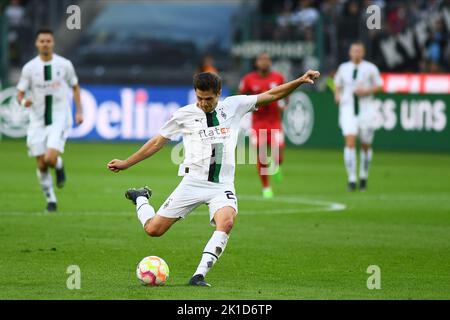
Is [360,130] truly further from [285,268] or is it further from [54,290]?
[54,290]

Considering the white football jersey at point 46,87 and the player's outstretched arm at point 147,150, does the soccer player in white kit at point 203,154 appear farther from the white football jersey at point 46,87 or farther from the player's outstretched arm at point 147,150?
the white football jersey at point 46,87

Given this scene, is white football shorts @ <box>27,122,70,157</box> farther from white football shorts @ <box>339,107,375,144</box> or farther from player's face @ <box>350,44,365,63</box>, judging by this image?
player's face @ <box>350,44,365,63</box>

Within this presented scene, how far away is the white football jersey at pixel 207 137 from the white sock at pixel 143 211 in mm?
594

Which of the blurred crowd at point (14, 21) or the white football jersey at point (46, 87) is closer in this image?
the white football jersey at point (46, 87)

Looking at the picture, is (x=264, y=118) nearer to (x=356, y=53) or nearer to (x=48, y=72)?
(x=356, y=53)

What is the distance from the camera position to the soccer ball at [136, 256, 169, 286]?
961 centimetres

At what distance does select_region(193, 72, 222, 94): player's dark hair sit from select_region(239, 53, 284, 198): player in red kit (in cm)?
936

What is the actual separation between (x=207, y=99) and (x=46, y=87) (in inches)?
266

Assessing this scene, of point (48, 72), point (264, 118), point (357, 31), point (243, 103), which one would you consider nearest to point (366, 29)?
point (357, 31)

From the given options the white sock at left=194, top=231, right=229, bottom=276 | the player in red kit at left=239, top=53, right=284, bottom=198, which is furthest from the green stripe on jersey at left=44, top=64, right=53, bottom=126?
the white sock at left=194, top=231, right=229, bottom=276

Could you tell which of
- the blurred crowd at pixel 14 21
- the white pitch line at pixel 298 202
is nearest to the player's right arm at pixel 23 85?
the white pitch line at pixel 298 202

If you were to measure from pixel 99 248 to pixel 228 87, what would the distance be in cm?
2007

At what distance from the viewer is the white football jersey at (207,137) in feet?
33.3

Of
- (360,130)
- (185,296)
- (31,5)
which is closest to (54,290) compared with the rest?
(185,296)
